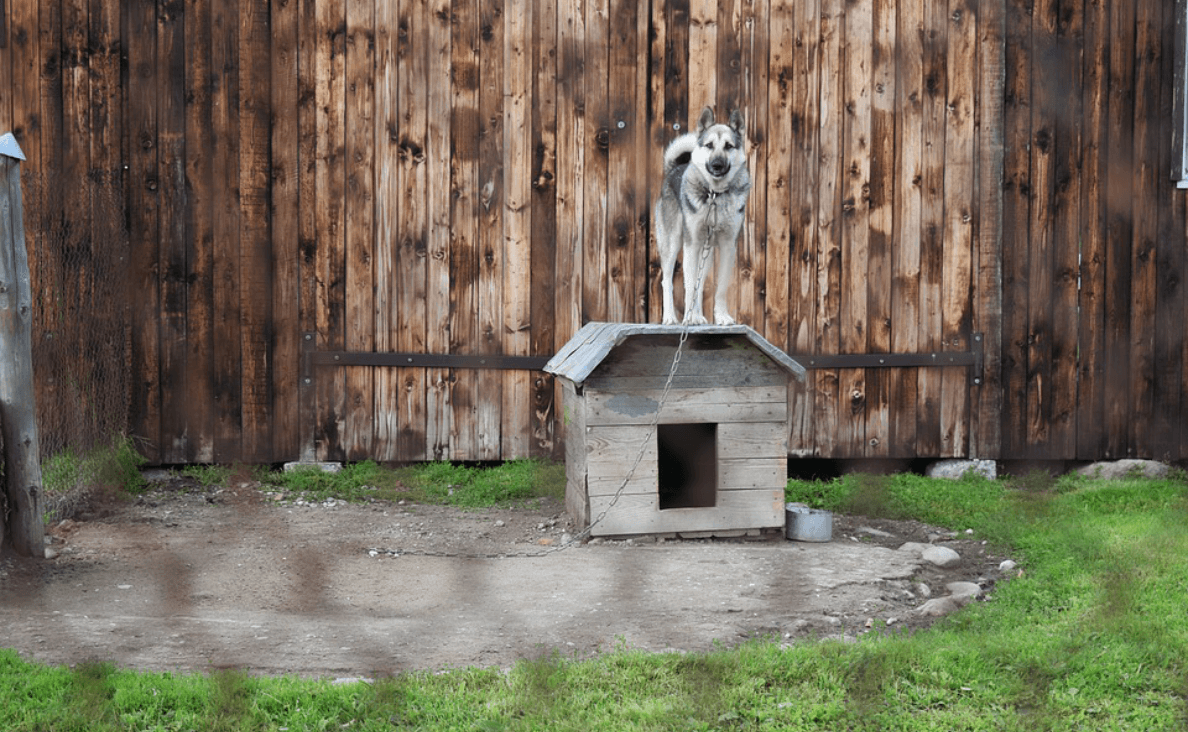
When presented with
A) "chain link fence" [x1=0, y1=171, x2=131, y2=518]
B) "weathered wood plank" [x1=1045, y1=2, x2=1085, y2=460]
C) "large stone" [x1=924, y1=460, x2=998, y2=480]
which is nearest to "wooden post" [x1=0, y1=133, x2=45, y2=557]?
"chain link fence" [x1=0, y1=171, x2=131, y2=518]

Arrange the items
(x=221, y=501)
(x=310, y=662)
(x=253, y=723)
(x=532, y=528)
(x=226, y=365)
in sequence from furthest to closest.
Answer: (x=226, y=365) → (x=221, y=501) → (x=532, y=528) → (x=310, y=662) → (x=253, y=723)

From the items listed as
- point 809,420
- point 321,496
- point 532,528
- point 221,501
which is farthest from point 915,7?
point 221,501

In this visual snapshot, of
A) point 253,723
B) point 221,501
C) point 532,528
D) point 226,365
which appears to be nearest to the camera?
point 253,723

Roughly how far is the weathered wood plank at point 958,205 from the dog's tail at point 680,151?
1876 mm

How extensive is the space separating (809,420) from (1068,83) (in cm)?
223

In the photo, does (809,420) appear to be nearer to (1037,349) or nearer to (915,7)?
(1037,349)

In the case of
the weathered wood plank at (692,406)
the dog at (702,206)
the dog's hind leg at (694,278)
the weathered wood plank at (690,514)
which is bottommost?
the weathered wood plank at (690,514)

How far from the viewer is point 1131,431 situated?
20.4 ft

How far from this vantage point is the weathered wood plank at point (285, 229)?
232 inches

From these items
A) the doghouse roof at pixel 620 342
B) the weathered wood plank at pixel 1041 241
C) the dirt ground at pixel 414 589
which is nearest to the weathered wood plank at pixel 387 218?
the dirt ground at pixel 414 589

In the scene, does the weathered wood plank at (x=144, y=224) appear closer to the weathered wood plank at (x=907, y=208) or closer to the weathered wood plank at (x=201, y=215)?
the weathered wood plank at (x=201, y=215)

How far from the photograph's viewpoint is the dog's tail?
473cm

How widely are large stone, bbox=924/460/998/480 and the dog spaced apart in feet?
6.73

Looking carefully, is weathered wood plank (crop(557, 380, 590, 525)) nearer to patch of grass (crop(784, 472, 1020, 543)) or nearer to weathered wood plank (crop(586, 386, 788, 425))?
weathered wood plank (crop(586, 386, 788, 425))
